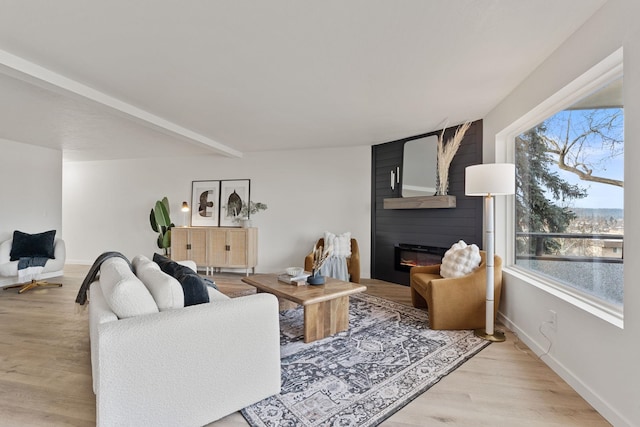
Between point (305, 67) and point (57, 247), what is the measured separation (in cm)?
483

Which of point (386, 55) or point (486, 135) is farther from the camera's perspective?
point (486, 135)

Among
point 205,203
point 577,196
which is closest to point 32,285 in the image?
point 205,203

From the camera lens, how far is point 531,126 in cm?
289

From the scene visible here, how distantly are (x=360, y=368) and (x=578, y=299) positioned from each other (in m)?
1.51

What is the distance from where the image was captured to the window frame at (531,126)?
1828 millimetres

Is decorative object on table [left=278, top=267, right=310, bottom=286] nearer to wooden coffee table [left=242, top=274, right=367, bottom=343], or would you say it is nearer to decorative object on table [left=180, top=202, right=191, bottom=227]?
wooden coffee table [left=242, top=274, right=367, bottom=343]

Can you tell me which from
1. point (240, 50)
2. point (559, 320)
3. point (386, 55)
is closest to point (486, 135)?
point (386, 55)

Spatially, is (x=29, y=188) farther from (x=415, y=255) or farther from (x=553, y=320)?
(x=553, y=320)

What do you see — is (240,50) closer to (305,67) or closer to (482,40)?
(305,67)

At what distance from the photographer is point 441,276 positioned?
3.40 m

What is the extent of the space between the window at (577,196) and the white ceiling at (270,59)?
52 cm

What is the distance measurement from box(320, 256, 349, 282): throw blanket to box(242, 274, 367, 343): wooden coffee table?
4.63 ft

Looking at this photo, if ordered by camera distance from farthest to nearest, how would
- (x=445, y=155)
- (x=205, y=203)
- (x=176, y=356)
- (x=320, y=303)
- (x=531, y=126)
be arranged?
(x=205, y=203), (x=445, y=155), (x=531, y=126), (x=320, y=303), (x=176, y=356)

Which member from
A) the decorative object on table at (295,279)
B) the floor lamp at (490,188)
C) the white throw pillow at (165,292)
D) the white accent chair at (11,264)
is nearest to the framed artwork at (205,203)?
the white accent chair at (11,264)
